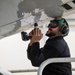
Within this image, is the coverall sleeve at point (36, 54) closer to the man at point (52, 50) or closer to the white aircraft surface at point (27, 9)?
the man at point (52, 50)

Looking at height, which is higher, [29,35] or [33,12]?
[33,12]

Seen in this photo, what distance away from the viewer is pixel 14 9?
0.92 m

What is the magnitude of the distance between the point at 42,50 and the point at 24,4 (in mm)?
957

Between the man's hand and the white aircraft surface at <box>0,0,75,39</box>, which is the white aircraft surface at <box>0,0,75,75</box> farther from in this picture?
the man's hand

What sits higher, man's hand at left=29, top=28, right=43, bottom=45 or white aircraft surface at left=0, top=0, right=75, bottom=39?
white aircraft surface at left=0, top=0, right=75, bottom=39

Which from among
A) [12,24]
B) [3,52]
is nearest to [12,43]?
[3,52]

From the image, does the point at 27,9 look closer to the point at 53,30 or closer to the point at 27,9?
the point at 27,9

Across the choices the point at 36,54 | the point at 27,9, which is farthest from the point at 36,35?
the point at 27,9

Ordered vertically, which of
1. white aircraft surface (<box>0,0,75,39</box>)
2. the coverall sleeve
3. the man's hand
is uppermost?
white aircraft surface (<box>0,0,75,39</box>)

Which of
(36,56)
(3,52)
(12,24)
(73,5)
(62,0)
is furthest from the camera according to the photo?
(3,52)

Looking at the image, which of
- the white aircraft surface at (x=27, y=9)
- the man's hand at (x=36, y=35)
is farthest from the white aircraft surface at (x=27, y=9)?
the man's hand at (x=36, y=35)

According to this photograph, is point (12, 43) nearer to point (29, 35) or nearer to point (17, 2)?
point (29, 35)

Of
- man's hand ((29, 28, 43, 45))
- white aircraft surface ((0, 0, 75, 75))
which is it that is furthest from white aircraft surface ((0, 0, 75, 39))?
man's hand ((29, 28, 43, 45))

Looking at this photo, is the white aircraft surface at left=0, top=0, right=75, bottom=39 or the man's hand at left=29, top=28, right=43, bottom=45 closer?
the white aircraft surface at left=0, top=0, right=75, bottom=39
